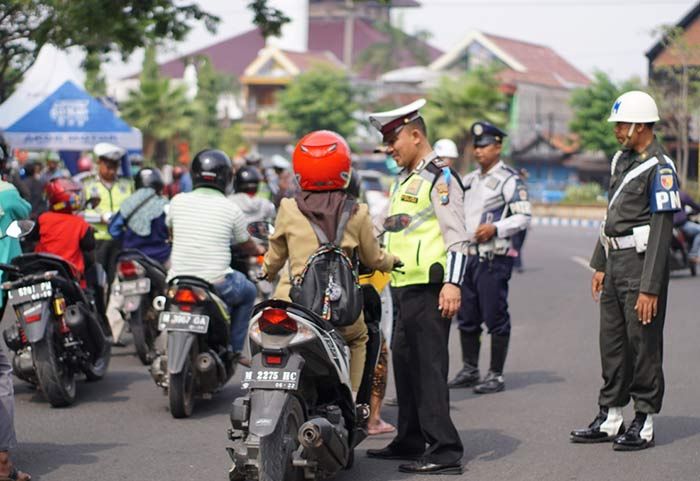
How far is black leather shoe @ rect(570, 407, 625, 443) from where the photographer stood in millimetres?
7793

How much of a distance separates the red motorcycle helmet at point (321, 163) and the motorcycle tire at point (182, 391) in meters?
2.52

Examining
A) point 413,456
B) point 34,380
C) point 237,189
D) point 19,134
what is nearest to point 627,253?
point 413,456

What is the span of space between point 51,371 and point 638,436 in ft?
12.5

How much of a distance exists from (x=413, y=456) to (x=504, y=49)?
77988 millimetres

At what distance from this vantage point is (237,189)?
506 inches

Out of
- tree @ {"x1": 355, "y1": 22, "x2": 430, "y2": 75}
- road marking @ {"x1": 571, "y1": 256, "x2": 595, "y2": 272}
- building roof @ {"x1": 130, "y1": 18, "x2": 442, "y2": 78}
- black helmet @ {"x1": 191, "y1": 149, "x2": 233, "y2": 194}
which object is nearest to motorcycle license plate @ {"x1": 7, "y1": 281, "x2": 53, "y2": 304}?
black helmet @ {"x1": 191, "y1": 149, "x2": 233, "y2": 194}

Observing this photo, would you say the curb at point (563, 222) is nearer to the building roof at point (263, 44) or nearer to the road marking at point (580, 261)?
the road marking at point (580, 261)

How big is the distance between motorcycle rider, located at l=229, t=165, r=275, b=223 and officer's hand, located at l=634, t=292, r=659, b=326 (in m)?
5.66

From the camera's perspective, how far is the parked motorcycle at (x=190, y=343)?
857 cm

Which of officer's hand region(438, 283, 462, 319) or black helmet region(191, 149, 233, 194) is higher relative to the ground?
black helmet region(191, 149, 233, 194)

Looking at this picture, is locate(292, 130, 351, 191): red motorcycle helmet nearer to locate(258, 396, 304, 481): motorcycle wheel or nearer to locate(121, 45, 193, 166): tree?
locate(258, 396, 304, 481): motorcycle wheel

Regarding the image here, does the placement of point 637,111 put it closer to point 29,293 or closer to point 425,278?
point 425,278

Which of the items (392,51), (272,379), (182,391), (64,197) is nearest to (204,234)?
(182,391)

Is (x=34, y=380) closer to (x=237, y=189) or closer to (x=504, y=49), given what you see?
(x=237, y=189)
